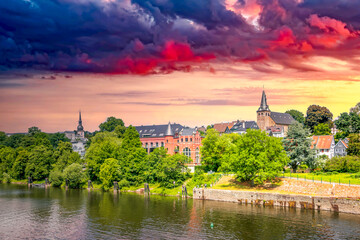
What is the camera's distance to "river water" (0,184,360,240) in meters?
47.6

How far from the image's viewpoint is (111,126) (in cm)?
17100

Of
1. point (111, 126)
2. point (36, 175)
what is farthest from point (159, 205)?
point (111, 126)

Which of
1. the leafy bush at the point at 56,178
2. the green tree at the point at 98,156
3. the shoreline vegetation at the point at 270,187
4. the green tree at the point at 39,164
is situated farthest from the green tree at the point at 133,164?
the green tree at the point at 39,164

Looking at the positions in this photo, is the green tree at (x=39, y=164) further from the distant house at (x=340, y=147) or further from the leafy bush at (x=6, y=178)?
the distant house at (x=340, y=147)

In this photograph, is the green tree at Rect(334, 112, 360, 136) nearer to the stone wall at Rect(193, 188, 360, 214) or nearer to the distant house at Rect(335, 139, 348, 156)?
the distant house at Rect(335, 139, 348, 156)

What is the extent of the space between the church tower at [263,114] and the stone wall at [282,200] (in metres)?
101

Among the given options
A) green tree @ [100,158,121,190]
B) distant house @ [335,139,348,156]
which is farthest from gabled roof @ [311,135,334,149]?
green tree @ [100,158,121,190]

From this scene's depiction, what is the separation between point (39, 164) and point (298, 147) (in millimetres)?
76515

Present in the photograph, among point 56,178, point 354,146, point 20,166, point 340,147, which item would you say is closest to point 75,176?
point 56,178

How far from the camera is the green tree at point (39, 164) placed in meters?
111

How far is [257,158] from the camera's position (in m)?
72.9

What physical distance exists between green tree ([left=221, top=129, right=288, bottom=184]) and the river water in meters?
8.23

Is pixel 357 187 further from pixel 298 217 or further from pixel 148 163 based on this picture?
pixel 148 163

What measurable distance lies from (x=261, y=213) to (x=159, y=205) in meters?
19.6
